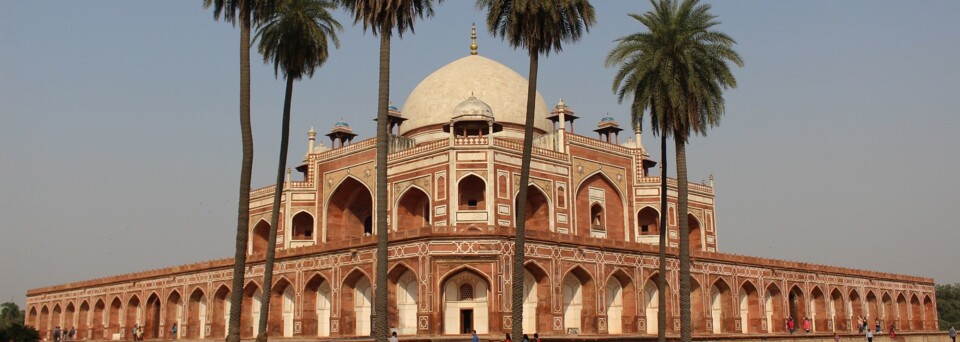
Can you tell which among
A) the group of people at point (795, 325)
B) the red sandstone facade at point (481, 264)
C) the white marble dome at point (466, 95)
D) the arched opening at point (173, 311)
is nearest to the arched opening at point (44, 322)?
the red sandstone facade at point (481, 264)

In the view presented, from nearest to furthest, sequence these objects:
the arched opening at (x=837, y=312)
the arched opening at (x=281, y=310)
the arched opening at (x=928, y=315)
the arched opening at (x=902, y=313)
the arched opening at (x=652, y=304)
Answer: the arched opening at (x=652, y=304)
the arched opening at (x=281, y=310)
the arched opening at (x=837, y=312)
the arched opening at (x=902, y=313)
the arched opening at (x=928, y=315)

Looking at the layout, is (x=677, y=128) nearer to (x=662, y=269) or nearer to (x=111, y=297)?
(x=662, y=269)

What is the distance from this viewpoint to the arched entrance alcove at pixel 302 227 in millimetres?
45938

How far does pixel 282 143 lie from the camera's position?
26.2m

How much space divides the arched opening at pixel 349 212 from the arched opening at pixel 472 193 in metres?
5.95

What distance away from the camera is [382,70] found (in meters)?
22.5

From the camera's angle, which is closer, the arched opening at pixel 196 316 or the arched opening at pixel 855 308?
the arched opening at pixel 196 316

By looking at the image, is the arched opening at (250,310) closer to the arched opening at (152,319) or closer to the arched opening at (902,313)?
the arched opening at (152,319)

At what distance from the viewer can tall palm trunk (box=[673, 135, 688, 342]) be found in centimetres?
2562

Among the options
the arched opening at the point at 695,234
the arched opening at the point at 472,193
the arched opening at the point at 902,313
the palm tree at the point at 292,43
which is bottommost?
the arched opening at the point at 902,313

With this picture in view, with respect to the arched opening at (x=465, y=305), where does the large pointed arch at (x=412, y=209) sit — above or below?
above

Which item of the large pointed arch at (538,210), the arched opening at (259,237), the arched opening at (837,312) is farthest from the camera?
the arched opening at (259,237)

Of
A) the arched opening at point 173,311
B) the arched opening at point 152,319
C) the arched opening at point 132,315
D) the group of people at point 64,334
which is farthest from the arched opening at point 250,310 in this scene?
the group of people at point 64,334

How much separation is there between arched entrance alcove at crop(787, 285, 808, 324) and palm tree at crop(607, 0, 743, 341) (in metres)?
20.3
